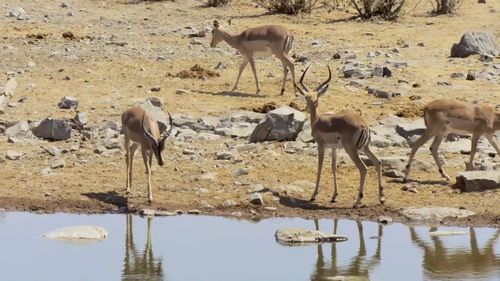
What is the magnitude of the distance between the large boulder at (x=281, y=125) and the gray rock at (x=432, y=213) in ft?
9.93

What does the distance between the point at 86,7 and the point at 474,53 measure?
1085 cm

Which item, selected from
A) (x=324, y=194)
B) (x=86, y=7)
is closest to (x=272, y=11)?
(x=86, y=7)

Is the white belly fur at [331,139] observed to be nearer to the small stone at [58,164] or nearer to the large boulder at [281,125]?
the large boulder at [281,125]

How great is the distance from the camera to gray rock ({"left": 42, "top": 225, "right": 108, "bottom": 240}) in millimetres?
12211

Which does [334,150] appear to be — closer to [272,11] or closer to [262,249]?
[262,249]

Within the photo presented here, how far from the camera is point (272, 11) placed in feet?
90.4

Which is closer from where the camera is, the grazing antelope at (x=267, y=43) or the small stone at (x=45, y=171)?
the small stone at (x=45, y=171)

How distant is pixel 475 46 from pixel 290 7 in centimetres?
630

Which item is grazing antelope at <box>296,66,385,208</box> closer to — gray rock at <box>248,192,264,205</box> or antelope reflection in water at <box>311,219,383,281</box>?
gray rock at <box>248,192,264,205</box>

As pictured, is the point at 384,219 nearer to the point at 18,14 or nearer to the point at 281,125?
the point at 281,125

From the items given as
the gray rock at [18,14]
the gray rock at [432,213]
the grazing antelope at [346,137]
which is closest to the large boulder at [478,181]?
the gray rock at [432,213]

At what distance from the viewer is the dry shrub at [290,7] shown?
27.3 m

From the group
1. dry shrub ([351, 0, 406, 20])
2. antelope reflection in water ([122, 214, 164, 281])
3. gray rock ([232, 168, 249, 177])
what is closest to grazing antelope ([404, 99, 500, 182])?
gray rock ([232, 168, 249, 177])

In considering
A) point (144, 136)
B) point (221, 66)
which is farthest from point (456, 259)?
point (221, 66)
